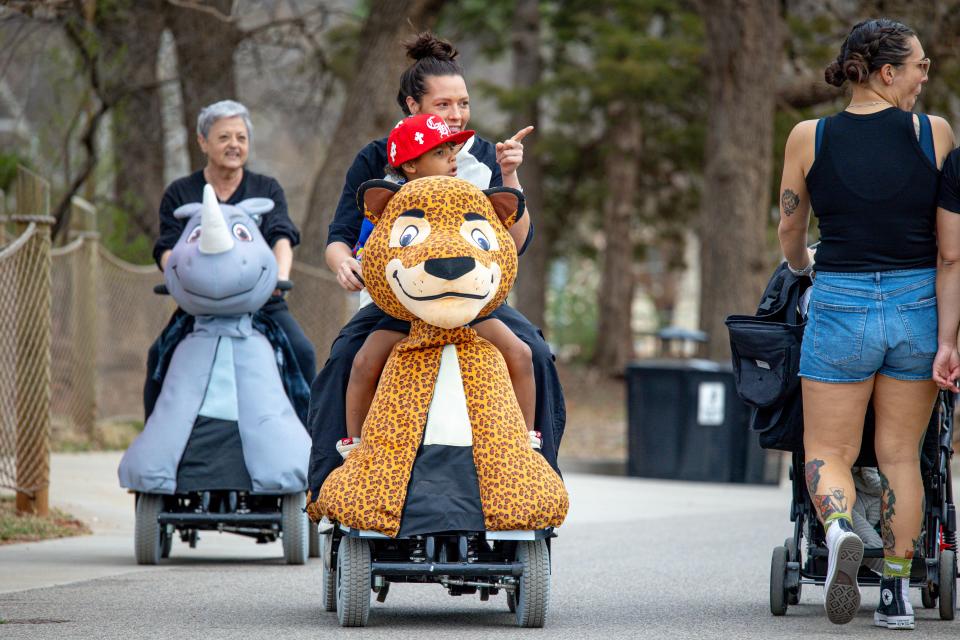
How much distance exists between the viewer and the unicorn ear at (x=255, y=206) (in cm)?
776

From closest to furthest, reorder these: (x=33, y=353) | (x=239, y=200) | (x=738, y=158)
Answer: (x=239, y=200) → (x=33, y=353) → (x=738, y=158)

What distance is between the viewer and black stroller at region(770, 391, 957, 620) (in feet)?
19.1

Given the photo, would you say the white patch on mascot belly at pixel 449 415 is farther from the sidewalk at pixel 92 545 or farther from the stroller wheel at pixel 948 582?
the sidewalk at pixel 92 545

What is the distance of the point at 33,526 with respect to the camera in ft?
28.2

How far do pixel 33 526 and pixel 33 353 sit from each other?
1.00 metres

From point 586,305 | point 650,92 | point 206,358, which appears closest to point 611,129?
point 650,92

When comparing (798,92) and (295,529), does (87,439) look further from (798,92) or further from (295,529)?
(798,92)

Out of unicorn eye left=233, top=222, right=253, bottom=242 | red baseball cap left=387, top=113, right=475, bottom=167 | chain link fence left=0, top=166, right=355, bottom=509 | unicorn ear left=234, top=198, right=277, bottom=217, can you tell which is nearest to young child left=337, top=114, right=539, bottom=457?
red baseball cap left=387, top=113, right=475, bottom=167

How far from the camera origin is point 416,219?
5414 millimetres

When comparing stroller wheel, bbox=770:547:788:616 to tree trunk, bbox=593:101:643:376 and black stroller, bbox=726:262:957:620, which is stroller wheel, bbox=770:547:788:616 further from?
tree trunk, bbox=593:101:643:376

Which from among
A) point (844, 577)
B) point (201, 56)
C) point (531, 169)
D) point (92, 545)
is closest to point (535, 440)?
point (844, 577)

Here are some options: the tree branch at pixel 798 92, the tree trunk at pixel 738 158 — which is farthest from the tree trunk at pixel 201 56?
the tree branch at pixel 798 92

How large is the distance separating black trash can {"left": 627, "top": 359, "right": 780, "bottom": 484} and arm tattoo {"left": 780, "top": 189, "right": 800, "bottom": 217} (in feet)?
27.3

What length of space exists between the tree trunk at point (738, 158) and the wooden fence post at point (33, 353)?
33.3ft
